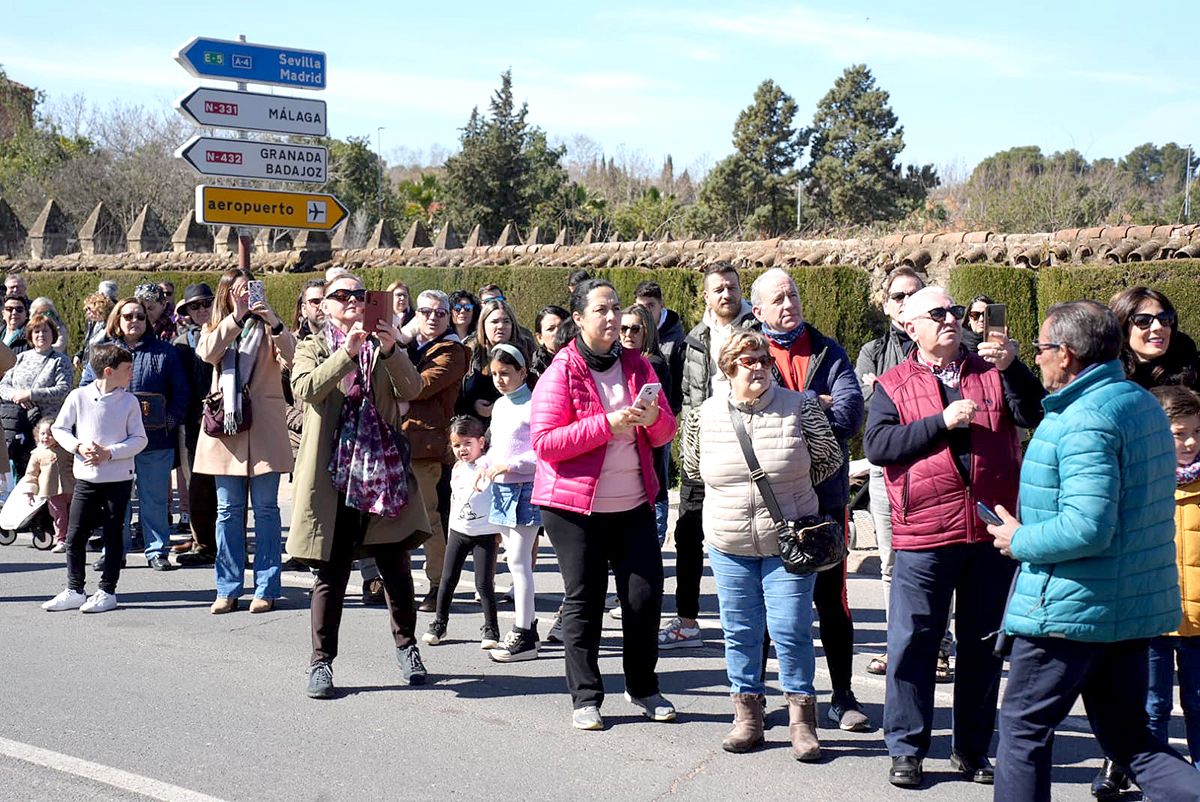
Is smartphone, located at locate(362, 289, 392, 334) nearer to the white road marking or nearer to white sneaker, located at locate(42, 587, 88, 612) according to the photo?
the white road marking

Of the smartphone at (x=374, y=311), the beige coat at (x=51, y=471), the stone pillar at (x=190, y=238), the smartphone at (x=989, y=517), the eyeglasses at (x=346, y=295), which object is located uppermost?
the stone pillar at (x=190, y=238)

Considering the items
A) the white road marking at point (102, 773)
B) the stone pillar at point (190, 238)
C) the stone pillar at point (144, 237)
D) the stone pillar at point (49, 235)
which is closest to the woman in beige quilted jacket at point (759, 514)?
the white road marking at point (102, 773)

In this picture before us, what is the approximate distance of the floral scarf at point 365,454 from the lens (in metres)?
5.85

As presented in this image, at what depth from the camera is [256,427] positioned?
7926 millimetres

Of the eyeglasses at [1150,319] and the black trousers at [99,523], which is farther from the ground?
the eyeglasses at [1150,319]

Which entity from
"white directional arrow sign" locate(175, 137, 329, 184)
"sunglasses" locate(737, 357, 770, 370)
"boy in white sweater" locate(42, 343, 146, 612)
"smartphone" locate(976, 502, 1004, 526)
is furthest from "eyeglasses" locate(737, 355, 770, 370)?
A: "white directional arrow sign" locate(175, 137, 329, 184)

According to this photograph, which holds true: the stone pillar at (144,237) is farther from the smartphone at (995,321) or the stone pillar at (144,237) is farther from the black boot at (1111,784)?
the black boot at (1111,784)

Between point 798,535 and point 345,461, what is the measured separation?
7.45 ft

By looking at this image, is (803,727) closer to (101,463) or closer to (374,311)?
(374,311)

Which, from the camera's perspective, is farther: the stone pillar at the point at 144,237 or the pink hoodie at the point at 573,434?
the stone pillar at the point at 144,237

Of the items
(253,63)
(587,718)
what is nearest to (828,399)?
(587,718)

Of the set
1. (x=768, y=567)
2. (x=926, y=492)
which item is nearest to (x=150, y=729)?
(x=768, y=567)

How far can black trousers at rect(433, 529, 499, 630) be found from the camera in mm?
6883

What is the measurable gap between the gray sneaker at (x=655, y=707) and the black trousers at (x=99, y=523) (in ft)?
12.5
